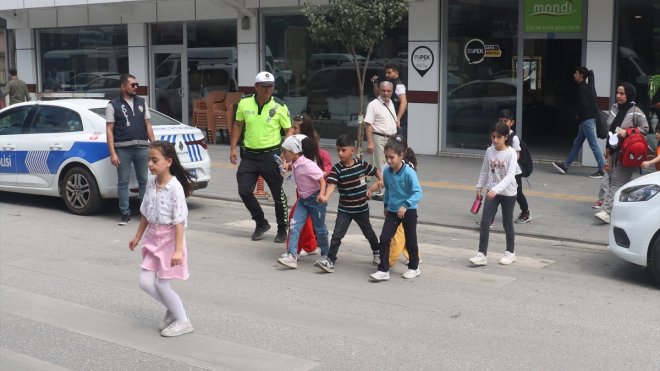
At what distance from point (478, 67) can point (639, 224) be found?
29.3ft

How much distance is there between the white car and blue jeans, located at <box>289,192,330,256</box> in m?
2.74

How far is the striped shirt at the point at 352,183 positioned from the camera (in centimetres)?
841

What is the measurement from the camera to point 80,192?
11555 mm

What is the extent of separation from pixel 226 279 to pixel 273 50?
11662 mm

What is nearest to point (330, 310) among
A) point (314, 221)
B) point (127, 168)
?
point (314, 221)

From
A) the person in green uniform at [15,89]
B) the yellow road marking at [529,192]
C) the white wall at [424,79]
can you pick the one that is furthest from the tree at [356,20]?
the person in green uniform at [15,89]

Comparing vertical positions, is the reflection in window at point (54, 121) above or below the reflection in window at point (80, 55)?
below

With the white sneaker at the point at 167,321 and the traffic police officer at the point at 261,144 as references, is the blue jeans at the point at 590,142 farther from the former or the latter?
the white sneaker at the point at 167,321

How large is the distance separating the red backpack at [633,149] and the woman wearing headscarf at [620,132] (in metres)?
0.09

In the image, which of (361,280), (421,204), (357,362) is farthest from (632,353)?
(421,204)

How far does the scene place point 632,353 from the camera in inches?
240

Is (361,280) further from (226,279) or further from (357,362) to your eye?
(357,362)

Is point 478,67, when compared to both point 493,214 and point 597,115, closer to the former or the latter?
point 597,115

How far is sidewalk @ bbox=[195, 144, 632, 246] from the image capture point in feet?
34.8
